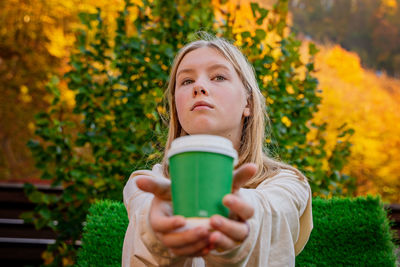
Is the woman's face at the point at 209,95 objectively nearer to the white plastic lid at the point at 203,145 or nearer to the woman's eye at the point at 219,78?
the woman's eye at the point at 219,78

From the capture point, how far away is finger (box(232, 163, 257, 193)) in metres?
0.72

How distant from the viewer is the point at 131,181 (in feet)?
3.88

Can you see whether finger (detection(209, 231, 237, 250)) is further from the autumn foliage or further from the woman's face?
the autumn foliage

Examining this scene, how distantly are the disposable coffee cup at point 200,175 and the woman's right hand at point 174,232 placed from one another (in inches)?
0.8

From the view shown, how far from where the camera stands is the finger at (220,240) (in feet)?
2.14

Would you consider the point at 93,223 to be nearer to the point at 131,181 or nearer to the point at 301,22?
the point at 131,181

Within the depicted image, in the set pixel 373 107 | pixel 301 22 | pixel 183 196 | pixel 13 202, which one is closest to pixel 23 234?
pixel 13 202

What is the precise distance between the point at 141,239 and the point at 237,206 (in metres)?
0.29

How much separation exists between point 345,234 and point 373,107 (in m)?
9.35

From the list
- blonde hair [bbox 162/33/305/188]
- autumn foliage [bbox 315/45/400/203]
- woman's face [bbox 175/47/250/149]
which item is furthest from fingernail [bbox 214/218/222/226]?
autumn foliage [bbox 315/45/400/203]

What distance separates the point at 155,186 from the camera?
0.76 meters

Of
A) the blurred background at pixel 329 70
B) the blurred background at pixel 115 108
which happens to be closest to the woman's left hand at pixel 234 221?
the blurred background at pixel 115 108

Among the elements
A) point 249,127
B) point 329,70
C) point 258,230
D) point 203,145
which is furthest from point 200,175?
point 329,70

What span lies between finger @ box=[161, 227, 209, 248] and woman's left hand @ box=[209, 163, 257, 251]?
2cm
